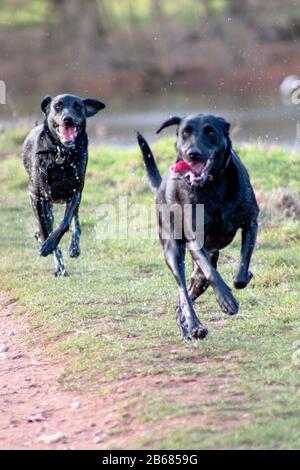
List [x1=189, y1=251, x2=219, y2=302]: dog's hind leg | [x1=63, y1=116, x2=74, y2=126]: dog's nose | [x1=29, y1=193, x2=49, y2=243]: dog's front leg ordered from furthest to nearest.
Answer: [x1=29, y1=193, x2=49, y2=243]: dog's front leg, [x1=63, y1=116, x2=74, y2=126]: dog's nose, [x1=189, y1=251, x2=219, y2=302]: dog's hind leg

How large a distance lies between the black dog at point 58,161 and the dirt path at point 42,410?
1.78 metres

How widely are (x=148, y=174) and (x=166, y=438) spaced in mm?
2859

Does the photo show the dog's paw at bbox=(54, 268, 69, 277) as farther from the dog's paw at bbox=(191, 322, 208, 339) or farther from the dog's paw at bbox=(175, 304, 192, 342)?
the dog's paw at bbox=(191, 322, 208, 339)

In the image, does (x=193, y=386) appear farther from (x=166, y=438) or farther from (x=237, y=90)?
(x=237, y=90)

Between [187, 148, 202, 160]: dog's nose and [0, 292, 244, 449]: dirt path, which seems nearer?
[0, 292, 244, 449]: dirt path

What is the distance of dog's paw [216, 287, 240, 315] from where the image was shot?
668 cm

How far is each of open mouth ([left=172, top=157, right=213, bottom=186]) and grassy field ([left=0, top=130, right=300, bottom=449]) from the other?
3.47 feet

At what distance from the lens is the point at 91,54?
3475cm

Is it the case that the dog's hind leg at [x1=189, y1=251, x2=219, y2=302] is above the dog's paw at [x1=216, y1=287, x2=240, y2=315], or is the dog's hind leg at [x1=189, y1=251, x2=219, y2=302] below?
below

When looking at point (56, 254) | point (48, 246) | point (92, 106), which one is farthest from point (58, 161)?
point (56, 254)

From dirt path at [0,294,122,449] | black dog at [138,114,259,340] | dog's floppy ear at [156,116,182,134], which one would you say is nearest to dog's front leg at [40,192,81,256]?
dirt path at [0,294,122,449]

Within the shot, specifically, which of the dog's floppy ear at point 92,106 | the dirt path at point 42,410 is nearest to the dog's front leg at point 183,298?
the dirt path at point 42,410

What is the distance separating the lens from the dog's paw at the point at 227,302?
21.9ft

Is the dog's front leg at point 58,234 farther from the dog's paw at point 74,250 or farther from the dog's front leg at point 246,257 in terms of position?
the dog's front leg at point 246,257
